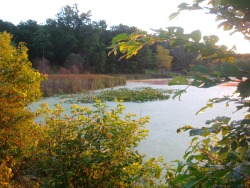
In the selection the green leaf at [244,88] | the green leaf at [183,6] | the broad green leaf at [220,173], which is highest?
the green leaf at [183,6]

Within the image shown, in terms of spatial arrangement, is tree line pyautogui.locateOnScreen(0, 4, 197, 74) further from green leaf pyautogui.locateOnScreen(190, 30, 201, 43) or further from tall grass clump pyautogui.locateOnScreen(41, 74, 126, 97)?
green leaf pyautogui.locateOnScreen(190, 30, 201, 43)

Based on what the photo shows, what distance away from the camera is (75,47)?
25.5m

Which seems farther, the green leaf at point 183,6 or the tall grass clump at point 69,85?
the tall grass clump at point 69,85

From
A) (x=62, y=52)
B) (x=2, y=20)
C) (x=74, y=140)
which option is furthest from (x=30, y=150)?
(x=2, y=20)

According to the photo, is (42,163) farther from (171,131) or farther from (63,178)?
(171,131)

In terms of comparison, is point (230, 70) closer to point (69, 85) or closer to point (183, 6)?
point (183, 6)

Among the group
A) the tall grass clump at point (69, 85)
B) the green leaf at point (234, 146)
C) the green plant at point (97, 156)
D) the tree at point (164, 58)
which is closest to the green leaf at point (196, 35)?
the green leaf at point (234, 146)

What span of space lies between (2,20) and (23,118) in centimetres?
2498

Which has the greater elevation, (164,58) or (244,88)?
(164,58)

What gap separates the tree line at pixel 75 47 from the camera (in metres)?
23.4

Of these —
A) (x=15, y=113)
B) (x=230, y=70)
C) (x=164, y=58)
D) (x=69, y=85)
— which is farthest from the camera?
(x=164, y=58)

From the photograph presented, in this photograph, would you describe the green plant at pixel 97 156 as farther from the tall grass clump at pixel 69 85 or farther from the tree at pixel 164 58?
the tree at pixel 164 58

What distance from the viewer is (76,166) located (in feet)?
6.15

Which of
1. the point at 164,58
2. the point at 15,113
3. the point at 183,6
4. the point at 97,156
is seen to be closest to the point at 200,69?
the point at 183,6
